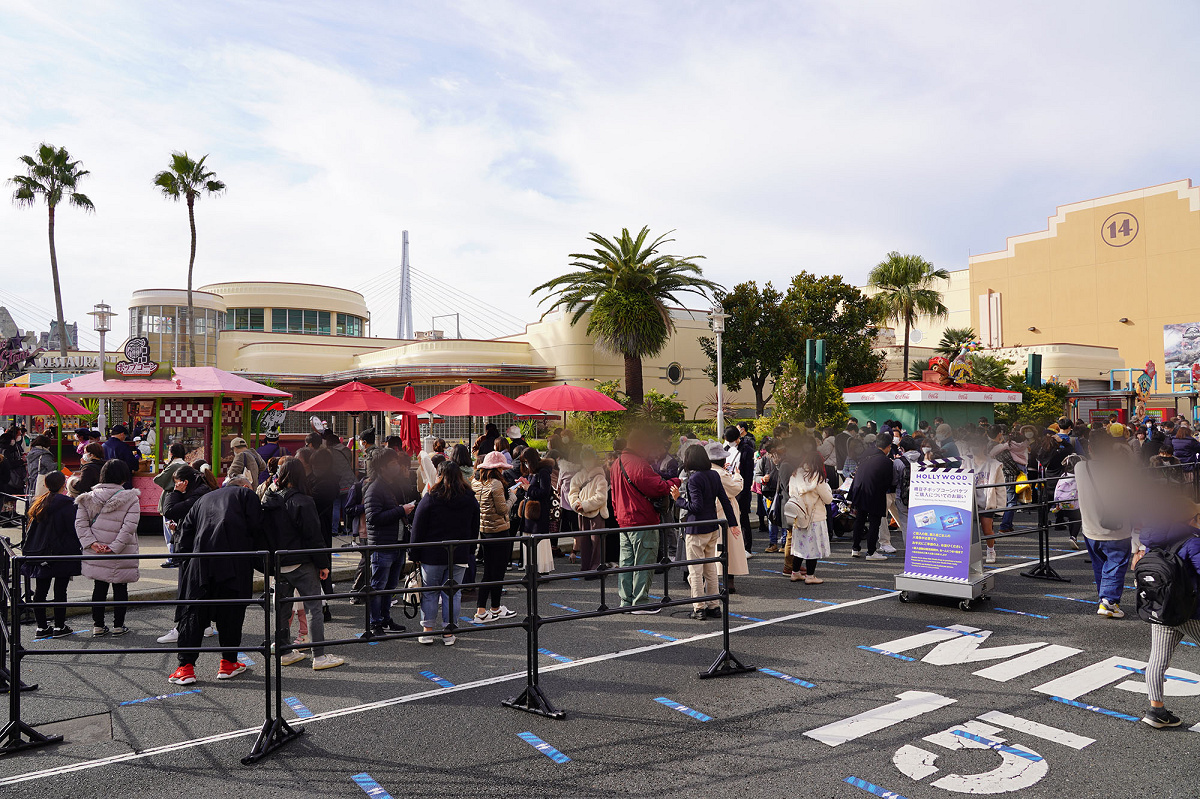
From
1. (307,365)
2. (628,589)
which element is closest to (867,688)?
(628,589)

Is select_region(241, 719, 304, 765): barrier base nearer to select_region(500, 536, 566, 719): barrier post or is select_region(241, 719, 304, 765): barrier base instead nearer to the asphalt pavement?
the asphalt pavement

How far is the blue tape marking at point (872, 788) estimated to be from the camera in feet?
13.5

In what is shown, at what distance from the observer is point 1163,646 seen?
4.87m

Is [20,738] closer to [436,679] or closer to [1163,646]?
[436,679]

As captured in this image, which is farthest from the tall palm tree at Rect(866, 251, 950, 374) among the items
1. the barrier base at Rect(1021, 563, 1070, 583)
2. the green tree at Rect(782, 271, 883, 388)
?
the barrier base at Rect(1021, 563, 1070, 583)

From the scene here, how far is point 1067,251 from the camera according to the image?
61.9m

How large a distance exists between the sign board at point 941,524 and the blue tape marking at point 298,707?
248 inches

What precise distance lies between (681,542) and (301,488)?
16.8 ft

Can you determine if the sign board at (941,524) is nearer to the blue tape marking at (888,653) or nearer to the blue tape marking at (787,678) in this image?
the blue tape marking at (888,653)

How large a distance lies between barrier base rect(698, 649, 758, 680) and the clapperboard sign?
9.94 feet

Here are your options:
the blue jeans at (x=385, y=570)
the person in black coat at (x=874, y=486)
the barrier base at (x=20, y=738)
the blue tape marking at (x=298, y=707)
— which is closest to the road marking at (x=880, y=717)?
the blue tape marking at (x=298, y=707)

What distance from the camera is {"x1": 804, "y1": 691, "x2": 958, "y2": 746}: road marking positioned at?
4902 millimetres

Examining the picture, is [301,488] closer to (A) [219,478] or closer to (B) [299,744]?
(B) [299,744]

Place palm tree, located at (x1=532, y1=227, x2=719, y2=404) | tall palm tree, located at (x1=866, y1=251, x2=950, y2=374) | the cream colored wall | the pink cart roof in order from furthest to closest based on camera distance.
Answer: the cream colored wall → tall palm tree, located at (x1=866, y1=251, x2=950, y2=374) → palm tree, located at (x1=532, y1=227, x2=719, y2=404) → the pink cart roof
